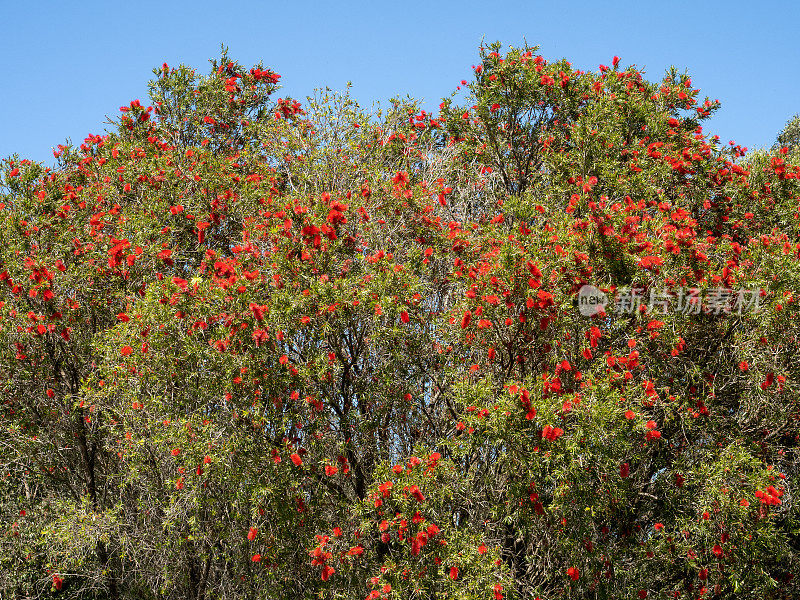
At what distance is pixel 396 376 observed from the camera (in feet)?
19.9

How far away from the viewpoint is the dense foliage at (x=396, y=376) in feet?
17.9

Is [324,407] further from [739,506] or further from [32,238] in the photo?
[32,238]

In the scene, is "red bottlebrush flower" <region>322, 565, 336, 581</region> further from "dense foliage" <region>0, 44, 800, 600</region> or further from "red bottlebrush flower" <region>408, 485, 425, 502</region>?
"red bottlebrush flower" <region>408, 485, 425, 502</region>

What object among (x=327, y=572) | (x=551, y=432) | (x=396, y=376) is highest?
(x=396, y=376)

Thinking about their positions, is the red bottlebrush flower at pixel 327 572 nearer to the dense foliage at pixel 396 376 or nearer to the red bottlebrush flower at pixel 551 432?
the dense foliage at pixel 396 376

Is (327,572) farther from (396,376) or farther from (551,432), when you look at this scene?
(551,432)

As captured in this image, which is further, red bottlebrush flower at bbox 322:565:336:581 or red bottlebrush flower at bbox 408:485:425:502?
red bottlebrush flower at bbox 322:565:336:581

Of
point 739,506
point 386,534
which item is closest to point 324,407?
point 386,534

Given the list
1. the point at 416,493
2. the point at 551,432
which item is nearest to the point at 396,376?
the point at 416,493

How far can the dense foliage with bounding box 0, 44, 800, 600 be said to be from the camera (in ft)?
17.9

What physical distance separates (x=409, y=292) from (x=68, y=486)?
17.1 ft

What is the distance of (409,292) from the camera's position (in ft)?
18.9

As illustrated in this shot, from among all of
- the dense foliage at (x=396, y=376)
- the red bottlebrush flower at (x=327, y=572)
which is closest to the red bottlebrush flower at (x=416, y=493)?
the dense foliage at (x=396, y=376)

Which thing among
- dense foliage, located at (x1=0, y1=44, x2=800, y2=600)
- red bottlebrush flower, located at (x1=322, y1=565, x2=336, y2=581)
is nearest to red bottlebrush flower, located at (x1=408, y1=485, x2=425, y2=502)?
dense foliage, located at (x1=0, y1=44, x2=800, y2=600)
